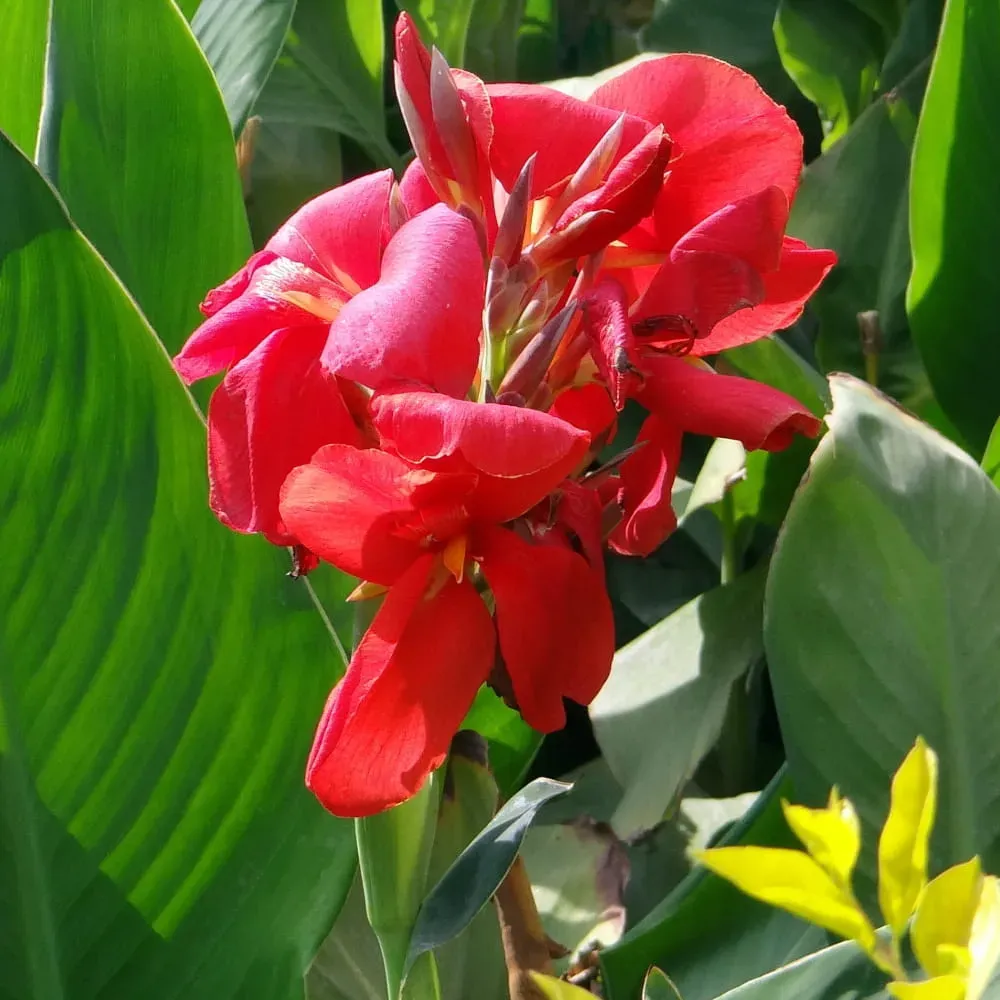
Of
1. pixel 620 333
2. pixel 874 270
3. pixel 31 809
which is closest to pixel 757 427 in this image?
pixel 620 333

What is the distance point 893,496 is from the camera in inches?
17.5

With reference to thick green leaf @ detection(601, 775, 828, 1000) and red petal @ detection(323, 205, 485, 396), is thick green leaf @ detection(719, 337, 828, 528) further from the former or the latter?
red petal @ detection(323, 205, 485, 396)

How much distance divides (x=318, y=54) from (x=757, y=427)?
0.79 m

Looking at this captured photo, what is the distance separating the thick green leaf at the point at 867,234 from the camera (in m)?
0.79

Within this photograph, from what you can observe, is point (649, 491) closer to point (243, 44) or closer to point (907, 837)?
point (907, 837)

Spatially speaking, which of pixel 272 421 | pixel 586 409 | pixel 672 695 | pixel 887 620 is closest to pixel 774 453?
pixel 672 695

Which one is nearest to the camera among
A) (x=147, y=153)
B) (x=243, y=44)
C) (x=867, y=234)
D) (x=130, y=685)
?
(x=130, y=685)

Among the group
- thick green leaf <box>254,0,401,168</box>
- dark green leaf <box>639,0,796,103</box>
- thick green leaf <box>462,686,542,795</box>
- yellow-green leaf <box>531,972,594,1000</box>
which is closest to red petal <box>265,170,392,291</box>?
yellow-green leaf <box>531,972,594,1000</box>

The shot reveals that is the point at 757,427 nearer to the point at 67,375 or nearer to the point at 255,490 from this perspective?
the point at 255,490

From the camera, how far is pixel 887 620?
472 mm

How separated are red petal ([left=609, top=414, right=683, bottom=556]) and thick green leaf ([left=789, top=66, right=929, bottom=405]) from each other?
1.52ft

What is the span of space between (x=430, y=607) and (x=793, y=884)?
14 centimetres

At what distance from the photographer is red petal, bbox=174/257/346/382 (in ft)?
1.07

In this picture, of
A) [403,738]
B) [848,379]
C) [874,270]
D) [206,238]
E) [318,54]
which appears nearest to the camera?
[403,738]
